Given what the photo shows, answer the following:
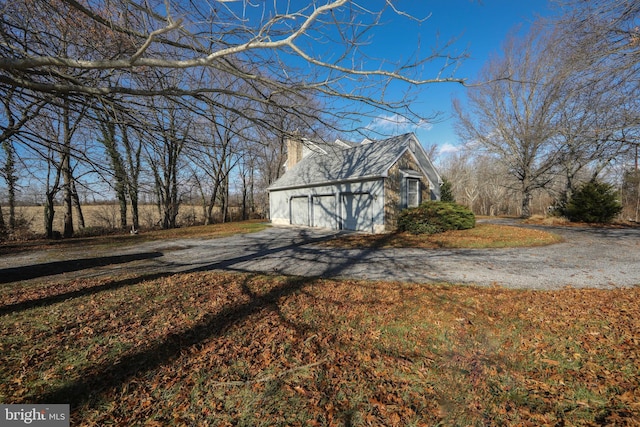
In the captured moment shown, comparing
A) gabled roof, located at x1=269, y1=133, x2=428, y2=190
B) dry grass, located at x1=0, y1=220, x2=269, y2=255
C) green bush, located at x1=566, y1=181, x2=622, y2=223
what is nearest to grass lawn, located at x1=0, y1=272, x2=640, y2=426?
dry grass, located at x1=0, y1=220, x2=269, y2=255

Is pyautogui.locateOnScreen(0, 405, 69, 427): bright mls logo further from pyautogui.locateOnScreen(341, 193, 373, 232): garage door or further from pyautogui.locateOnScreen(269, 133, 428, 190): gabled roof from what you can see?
pyautogui.locateOnScreen(341, 193, 373, 232): garage door

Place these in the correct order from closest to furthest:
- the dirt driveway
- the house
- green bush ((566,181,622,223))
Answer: the dirt driveway < the house < green bush ((566,181,622,223))

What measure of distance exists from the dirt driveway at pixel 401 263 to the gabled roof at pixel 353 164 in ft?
19.3

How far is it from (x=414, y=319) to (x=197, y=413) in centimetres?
268

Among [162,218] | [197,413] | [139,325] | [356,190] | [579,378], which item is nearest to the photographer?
[197,413]

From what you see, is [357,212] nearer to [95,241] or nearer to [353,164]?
[353,164]

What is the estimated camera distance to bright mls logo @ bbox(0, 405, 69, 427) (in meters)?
2.05

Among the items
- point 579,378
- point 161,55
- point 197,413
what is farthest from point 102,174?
point 579,378

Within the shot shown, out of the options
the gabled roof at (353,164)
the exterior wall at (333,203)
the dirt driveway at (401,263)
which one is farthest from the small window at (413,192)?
the dirt driveway at (401,263)

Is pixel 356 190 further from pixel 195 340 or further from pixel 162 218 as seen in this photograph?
pixel 162 218

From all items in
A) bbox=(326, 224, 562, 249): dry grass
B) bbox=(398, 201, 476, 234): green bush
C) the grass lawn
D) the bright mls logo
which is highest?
bbox=(398, 201, 476, 234): green bush

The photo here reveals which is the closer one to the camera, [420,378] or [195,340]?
[420,378]

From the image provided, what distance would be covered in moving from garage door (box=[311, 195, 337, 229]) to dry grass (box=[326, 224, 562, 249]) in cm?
488

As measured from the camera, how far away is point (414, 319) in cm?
355
